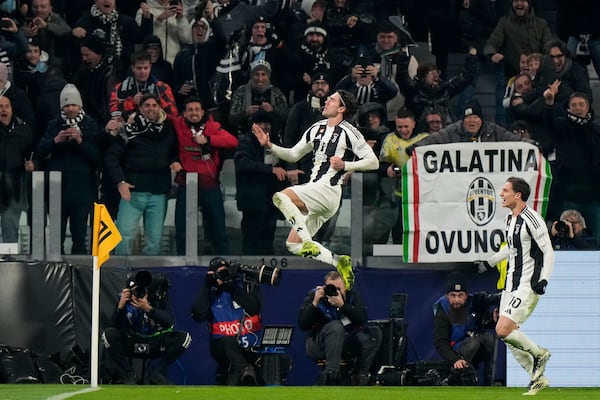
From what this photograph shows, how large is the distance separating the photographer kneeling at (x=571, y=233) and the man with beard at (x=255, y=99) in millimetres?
4008

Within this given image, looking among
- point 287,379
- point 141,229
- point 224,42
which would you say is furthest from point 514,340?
point 224,42

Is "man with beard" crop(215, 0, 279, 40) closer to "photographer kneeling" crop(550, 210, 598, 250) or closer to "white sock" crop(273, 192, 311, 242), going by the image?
"photographer kneeling" crop(550, 210, 598, 250)

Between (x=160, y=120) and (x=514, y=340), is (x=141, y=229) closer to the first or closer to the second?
(x=160, y=120)

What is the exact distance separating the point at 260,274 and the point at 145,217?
2.27m

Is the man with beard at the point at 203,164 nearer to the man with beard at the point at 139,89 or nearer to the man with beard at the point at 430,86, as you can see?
the man with beard at the point at 139,89

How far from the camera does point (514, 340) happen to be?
18609 millimetres

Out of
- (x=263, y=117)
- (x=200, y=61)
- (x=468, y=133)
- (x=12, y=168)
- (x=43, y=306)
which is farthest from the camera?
(x=200, y=61)

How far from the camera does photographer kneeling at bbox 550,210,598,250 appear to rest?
21.7 m

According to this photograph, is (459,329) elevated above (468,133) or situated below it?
below

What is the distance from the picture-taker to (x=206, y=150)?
22250 millimetres

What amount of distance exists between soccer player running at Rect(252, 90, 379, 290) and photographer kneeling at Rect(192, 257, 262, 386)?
307 centimetres

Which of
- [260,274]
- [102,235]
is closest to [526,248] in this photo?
[260,274]

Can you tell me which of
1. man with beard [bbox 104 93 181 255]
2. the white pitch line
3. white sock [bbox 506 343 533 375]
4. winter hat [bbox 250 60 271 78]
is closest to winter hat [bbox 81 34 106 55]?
man with beard [bbox 104 93 181 255]

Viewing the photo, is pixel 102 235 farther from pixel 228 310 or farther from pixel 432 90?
pixel 432 90
